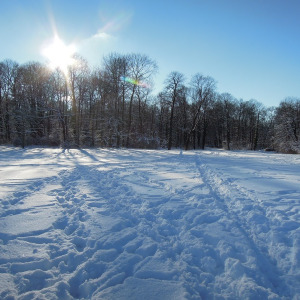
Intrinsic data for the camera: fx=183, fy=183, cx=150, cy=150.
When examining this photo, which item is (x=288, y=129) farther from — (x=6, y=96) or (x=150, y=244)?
(x=6, y=96)

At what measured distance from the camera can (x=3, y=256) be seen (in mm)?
2771

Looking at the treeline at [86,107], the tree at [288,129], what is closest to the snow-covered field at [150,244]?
the treeline at [86,107]

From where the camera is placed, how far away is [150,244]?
10.2 ft

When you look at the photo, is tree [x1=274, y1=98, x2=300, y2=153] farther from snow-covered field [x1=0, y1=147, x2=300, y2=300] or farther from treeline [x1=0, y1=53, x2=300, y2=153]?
snow-covered field [x1=0, y1=147, x2=300, y2=300]

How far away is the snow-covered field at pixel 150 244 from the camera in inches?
90.4


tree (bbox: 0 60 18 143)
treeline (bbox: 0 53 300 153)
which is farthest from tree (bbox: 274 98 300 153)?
tree (bbox: 0 60 18 143)

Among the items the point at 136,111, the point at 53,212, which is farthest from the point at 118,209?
the point at 136,111

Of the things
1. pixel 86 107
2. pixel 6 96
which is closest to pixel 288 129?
pixel 86 107

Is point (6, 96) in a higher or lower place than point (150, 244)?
higher

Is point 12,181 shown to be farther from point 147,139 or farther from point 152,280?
point 147,139

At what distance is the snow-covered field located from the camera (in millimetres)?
2295

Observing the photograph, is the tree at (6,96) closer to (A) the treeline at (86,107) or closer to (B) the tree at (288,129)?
(A) the treeline at (86,107)

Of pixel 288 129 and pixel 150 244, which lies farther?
pixel 288 129

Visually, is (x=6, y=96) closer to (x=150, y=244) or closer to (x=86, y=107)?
(x=86, y=107)
